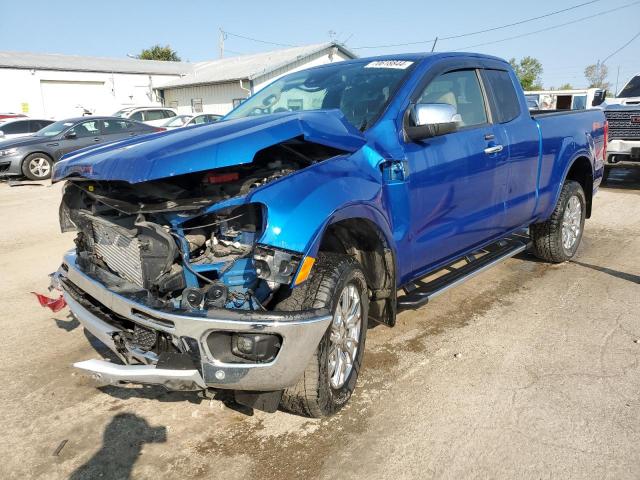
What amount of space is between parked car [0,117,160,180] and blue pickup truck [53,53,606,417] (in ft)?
35.6

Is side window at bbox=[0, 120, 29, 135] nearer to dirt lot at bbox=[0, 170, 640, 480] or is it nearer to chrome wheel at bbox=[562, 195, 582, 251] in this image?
dirt lot at bbox=[0, 170, 640, 480]

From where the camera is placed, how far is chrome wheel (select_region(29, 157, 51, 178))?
13.3 meters

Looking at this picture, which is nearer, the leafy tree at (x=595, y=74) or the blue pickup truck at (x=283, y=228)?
the blue pickup truck at (x=283, y=228)

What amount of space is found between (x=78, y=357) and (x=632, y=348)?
12.8 ft

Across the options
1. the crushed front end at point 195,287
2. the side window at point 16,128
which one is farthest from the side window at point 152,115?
the crushed front end at point 195,287

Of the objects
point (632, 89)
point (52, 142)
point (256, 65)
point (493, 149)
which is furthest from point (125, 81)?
point (493, 149)

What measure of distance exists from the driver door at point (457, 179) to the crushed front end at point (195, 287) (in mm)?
1002

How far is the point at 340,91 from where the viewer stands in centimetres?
390

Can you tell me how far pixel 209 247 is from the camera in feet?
9.06

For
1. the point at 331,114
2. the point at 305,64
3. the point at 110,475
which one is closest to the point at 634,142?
the point at 331,114

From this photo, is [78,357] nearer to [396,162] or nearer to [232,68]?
[396,162]

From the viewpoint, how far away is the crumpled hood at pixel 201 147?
2.50 meters

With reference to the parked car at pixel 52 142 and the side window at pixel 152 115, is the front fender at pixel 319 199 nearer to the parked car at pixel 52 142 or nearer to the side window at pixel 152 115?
the parked car at pixel 52 142

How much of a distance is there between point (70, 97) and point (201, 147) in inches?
1423
